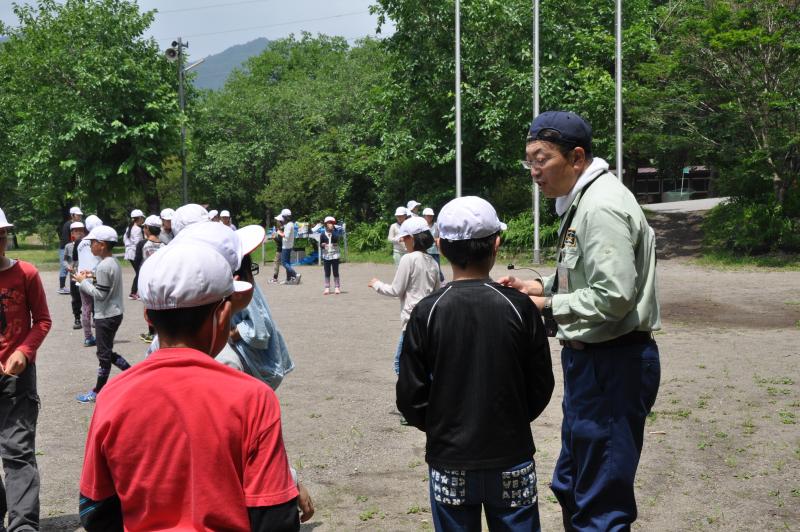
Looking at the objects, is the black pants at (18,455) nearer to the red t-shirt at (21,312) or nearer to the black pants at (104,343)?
the red t-shirt at (21,312)

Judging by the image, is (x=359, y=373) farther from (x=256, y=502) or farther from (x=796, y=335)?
(x=256, y=502)

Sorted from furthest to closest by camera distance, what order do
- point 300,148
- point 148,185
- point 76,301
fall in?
point 300,148
point 148,185
point 76,301

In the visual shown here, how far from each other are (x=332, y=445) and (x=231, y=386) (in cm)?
513

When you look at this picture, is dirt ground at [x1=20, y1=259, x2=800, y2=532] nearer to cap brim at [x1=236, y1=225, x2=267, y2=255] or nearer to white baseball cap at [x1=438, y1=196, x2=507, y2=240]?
white baseball cap at [x1=438, y1=196, x2=507, y2=240]

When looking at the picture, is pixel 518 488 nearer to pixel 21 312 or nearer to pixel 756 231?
pixel 21 312

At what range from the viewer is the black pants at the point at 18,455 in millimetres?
4855

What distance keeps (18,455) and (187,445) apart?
328 cm

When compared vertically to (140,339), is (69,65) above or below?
above

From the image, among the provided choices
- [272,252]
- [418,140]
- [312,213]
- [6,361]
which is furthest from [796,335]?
[312,213]

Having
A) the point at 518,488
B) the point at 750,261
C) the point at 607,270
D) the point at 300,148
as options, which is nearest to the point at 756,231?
the point at 750,261

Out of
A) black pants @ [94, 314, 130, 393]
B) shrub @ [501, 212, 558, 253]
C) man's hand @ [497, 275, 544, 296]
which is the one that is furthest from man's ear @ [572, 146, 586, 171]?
shrub @ [501, 212, 558, 253]

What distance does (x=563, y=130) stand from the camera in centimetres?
370

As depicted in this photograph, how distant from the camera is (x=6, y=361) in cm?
505

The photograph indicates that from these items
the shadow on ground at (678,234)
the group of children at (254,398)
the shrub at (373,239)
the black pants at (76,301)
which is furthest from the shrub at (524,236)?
the group of children at (254,398)
